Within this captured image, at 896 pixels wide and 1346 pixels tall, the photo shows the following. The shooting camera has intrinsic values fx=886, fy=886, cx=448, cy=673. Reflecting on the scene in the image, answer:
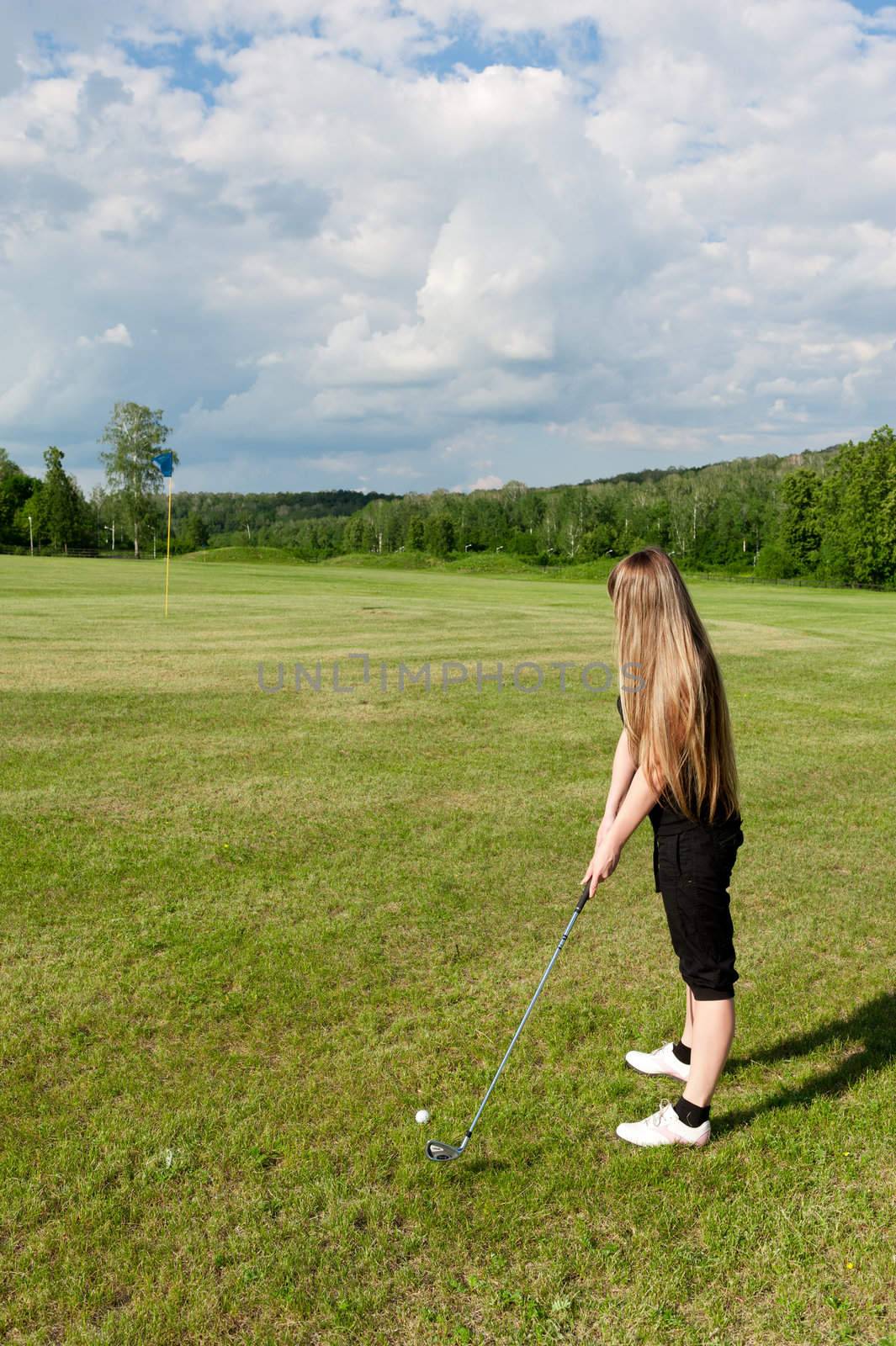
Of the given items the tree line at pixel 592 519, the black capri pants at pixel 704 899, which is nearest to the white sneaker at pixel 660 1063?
the black capri pants at pixel 704 899

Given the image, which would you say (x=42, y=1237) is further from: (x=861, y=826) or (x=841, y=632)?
(x=841, y=632)

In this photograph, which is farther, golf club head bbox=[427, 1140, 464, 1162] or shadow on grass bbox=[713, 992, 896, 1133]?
shadow on grass bbox=[713, 992, 896, 1133]

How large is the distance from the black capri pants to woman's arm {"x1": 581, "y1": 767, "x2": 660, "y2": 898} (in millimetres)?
190

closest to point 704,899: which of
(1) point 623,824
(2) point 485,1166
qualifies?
(1) point 623,824

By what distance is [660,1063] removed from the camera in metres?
4.46

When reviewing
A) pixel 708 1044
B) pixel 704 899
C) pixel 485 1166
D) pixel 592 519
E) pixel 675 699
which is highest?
pixel 592 519

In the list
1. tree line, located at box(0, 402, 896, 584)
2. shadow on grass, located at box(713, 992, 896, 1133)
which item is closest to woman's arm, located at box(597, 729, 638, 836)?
shadow on grass, located at box(713, 992, 896, 1133)

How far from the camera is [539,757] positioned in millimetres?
11273

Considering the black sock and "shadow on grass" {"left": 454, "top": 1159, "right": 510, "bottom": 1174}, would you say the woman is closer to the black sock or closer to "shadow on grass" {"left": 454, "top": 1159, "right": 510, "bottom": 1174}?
the black sock

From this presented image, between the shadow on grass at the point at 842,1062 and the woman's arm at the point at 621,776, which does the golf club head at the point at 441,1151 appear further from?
the woman's arm at the point at 621,776

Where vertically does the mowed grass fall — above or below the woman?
below

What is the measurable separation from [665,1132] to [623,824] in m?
1.39

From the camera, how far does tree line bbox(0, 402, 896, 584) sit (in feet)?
277

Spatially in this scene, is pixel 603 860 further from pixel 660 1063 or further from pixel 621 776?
pixel 660 1063
